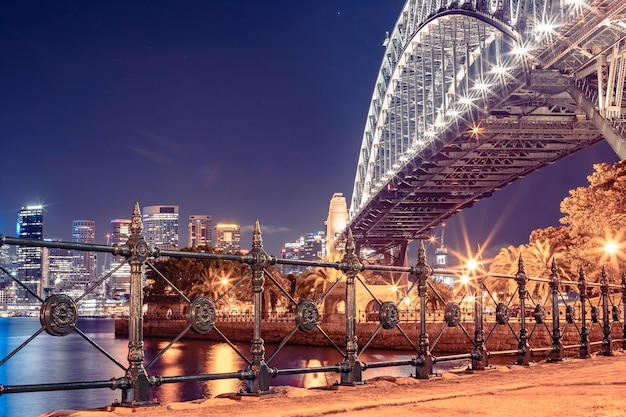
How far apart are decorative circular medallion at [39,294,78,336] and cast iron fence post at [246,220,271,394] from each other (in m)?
1.75

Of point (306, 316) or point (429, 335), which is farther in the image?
point (429, 335)

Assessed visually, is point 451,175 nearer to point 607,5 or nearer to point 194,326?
point 607,5

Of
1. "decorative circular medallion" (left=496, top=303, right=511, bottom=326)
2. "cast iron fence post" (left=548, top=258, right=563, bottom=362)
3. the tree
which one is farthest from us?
the tree

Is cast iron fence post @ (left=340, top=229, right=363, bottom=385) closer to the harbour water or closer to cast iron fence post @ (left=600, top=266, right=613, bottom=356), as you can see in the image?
cast iron fence post @ (left=600, top=266, right=613, bottom=356)

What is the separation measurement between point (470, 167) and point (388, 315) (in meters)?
47.3

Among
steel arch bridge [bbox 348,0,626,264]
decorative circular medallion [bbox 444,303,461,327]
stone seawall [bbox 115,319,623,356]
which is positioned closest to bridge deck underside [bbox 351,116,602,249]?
steel arch bridge [bbox 348,0,626,264]

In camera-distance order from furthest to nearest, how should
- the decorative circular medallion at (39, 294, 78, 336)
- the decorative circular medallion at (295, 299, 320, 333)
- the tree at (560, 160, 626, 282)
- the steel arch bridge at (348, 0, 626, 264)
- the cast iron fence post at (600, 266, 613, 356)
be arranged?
the tree at (560, 160, 626, 282) < the steel arch bridge at (348, 0, 626, 264) < the cast iron fence post at (600, 266, 613, 356) < the decorative circular medallion at (295, 299, 320, 333) < the decorative circular medallion at (39, 294, 78, 336)

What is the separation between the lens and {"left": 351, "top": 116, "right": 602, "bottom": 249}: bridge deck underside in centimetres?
4425

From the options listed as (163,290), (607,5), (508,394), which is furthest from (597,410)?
(163,290)

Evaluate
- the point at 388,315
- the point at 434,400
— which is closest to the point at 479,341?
the point at 388,315

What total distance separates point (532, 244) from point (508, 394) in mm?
43607

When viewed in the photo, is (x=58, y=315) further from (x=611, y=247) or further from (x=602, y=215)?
(x=602, y=215)

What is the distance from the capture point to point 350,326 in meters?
8.06

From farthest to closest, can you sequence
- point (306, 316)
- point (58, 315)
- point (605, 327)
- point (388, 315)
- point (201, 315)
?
1. point (605, 327)
2. point (388, 315)
3. point (306, 316)
4. point (201, 315)
5. point (58, 315)
